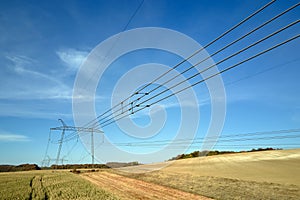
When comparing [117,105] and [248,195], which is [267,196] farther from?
[117,105]

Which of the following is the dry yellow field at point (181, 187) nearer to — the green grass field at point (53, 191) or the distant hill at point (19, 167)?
the green grass field at point (53, 191)

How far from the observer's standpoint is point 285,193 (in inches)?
774

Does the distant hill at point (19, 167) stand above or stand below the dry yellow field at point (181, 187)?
above

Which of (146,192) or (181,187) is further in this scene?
(181,187)

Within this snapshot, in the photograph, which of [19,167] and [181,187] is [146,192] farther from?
[19,167]

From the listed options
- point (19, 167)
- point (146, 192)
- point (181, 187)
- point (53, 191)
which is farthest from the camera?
point (19, 167)

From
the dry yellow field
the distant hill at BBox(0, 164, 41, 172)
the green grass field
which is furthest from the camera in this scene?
the distant hill at BBox(0, 164, 41, 172)

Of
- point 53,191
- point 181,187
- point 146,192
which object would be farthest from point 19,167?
point 146,192

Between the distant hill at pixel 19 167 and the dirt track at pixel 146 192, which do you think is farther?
the distant hill at pixel 19 167

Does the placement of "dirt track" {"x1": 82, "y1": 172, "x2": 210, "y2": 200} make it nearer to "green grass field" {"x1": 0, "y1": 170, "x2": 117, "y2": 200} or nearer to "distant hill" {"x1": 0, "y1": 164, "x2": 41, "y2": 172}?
"green grass field" {"x1": 0, "y1": 170, "x2": 117, "y2": 200}

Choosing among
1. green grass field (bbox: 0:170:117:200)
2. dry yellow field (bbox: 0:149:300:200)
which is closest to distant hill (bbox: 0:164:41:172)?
dry yellow field (bbox: 0:149:300:200)

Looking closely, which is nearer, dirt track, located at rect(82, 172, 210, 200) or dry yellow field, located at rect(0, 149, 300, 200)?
dirt track, located at rect(82, 172, 210, 200)

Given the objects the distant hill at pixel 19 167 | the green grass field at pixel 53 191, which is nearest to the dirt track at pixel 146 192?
the green grass field at pixel 53 191

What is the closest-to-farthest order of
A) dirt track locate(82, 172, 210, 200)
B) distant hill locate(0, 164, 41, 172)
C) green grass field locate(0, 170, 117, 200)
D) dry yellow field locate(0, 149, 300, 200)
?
1. dirt track locate(82, 172, 210, 200)
2. dry yellow field locate(0, 149, 300, 200)
3. green grass field locate(0, 170, 117, 200)
4. distant hill locate(0, 164, 41, 172)
